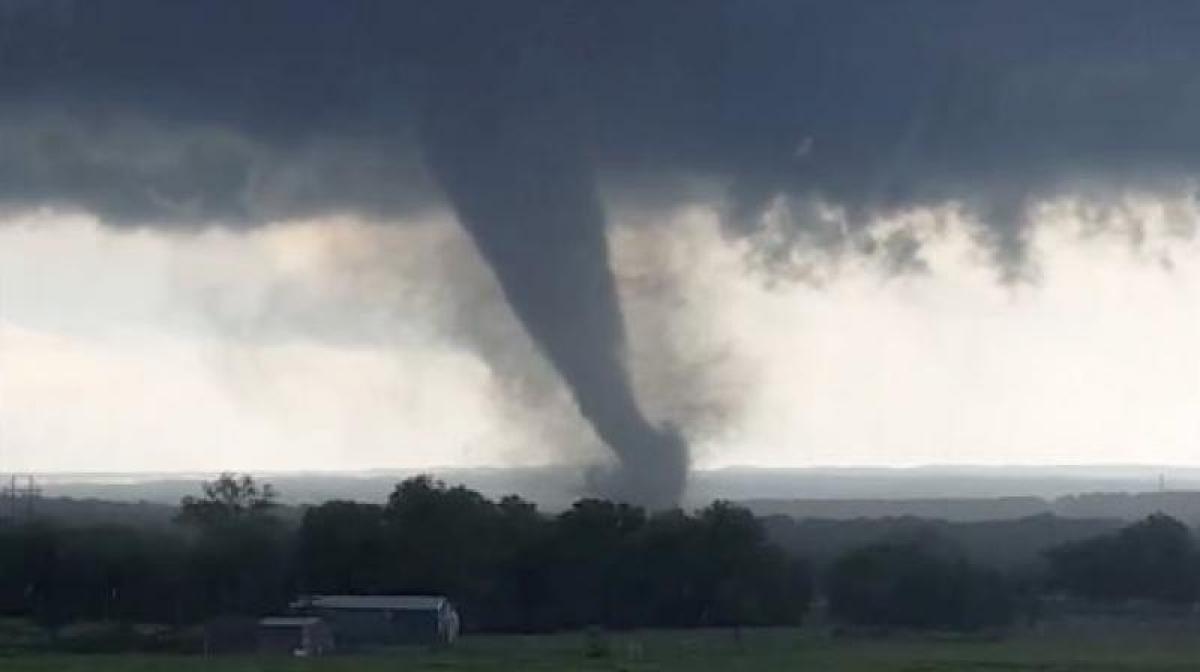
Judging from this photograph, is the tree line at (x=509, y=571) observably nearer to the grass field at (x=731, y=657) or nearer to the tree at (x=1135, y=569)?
the tree at (x=1135, y=569)

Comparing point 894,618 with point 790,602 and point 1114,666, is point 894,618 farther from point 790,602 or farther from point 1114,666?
point 1114,666

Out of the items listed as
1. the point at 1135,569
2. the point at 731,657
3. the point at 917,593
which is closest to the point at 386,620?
the point at 917,593

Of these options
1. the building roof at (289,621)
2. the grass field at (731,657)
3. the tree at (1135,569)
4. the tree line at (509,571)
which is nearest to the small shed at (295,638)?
the building roof at (289,621)

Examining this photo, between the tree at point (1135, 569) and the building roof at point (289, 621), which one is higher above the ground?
the tree at point (1135, 569)

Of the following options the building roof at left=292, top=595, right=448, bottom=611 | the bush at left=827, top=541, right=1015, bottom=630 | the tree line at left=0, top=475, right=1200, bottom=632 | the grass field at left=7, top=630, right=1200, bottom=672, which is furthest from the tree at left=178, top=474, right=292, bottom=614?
the bush at left=827, top=541, right=1015, bottom=630

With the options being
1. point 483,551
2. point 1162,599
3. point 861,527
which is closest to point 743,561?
point 483,551

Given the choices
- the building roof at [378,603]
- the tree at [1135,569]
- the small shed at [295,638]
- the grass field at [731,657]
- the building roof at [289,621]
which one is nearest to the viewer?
the grass field at [731,657]
